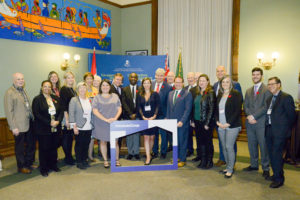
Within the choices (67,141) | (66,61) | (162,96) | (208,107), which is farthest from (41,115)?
(66,61)

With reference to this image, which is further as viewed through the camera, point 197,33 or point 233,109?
point 197,33

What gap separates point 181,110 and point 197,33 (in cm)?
375

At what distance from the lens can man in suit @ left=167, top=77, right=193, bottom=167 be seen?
3758 millimetres

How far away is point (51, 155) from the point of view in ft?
12.0

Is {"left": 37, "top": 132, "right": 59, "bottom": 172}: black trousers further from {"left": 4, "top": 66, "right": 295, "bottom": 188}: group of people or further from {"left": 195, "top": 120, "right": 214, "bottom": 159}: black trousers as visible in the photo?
{"left": 195, "top": 120, "right": 214, "bottom": 159}: black trousers

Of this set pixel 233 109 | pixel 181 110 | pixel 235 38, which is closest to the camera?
pixel 233 109

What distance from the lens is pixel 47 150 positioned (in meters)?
3.53

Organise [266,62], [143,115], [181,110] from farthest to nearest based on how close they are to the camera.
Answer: [266,62], [143,115], [181,110]

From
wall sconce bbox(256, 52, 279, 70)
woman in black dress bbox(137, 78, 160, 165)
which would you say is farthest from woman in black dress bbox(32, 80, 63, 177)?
wall sconce bbox(256, 52, 279, 70)

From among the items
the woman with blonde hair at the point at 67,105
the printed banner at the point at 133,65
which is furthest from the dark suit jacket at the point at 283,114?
the printed banner at the point at 133,65

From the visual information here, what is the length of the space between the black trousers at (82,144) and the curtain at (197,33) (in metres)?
4.14

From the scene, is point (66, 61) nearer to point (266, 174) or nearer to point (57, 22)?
→ point (57, 22)

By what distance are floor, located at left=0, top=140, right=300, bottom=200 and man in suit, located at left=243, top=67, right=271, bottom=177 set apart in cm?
32

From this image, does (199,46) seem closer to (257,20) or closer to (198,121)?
(257,20)
